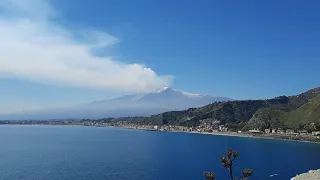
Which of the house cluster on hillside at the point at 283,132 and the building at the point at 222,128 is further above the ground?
the building at the point at 222,128

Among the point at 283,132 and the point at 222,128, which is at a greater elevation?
the point at 222,128

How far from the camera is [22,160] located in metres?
70.2

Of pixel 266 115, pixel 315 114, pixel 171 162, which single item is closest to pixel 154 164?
pixel 171 162

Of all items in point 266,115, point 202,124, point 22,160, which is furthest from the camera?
point 202,124

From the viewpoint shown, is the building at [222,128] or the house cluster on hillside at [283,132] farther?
the building at [222,128]

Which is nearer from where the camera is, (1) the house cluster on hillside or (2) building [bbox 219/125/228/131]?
(1) the house cluster on hillside

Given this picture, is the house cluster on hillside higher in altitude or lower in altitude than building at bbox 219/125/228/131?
lower

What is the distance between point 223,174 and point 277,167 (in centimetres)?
1343

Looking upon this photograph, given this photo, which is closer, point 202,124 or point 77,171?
point 77,171

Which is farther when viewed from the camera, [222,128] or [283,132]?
[222,128]

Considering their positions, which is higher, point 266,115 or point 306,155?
point 266,115

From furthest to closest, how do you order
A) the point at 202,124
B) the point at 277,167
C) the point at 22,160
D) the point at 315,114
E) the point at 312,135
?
the point at 202,124
the point at 315,114
the point at 312,135
the point at 22,160
the point at 277,167

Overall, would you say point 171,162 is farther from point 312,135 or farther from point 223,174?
point 312,135

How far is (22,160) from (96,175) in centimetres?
2314
